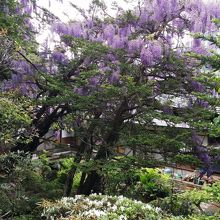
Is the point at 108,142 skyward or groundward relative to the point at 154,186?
skyward

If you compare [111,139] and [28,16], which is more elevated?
[28,16]

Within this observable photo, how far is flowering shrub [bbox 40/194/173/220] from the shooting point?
16.3 ft

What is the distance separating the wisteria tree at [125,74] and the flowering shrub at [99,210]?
66.1 inches

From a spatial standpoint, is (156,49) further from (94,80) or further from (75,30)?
(75,30)

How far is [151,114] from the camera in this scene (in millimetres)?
7125

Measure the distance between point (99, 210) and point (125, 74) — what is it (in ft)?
11.9

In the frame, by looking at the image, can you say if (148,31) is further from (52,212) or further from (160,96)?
(52,212)

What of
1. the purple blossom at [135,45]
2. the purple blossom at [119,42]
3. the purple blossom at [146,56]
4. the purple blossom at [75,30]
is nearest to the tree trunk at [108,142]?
the purple blossom at [146,56]

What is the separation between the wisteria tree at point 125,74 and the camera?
291 inches

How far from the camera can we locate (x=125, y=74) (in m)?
7.92

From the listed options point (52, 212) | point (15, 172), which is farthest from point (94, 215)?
point (15, 172)

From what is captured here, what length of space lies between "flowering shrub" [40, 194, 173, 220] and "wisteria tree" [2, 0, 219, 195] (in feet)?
5.51

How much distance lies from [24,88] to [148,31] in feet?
11.7

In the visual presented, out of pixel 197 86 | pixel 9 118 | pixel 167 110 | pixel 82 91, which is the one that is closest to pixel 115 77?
pixel 82 91
